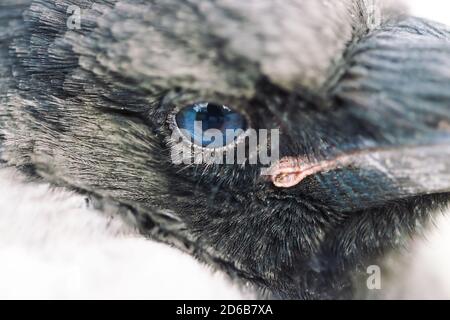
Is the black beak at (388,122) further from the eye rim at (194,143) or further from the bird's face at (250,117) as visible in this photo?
the eye rim at (194,143)

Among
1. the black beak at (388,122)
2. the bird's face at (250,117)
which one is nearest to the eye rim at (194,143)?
the bird's face at (250,117)

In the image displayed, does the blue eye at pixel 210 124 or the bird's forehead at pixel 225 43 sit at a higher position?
the bird's forehead at pixel 225 43

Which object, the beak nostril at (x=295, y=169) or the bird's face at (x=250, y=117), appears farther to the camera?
the beak nostril at (x=295, y=169)

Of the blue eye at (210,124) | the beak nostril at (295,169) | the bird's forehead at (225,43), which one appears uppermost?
the bird's forehead at (225,43)

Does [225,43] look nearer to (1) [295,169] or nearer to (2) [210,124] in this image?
(2) [210,124]

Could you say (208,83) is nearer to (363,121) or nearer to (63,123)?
(363,121)

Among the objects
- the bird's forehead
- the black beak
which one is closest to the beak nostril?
the black beak

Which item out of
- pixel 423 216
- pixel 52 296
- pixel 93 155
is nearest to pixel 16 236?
pixel 52 296

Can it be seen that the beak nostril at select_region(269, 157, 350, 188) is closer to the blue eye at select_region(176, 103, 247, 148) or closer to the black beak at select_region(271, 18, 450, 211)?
the black beak at select_region(271, 18, 450, 211)
